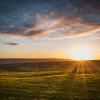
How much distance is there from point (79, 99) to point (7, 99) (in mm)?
10259

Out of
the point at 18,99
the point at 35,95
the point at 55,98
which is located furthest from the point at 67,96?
the point at 18,99

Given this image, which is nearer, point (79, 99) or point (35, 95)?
point (79, 99)

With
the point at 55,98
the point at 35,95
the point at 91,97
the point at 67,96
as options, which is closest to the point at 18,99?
the point at 35,95

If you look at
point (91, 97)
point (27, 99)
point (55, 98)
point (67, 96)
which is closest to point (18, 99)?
point (27, 99)

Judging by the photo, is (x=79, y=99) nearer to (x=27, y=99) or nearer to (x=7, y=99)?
(x=27, y=99)

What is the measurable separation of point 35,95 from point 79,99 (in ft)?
22.6

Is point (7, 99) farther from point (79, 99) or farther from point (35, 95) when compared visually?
point (79, 99)

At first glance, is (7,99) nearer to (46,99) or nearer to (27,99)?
(27,99)

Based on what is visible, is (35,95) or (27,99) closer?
(27,99)

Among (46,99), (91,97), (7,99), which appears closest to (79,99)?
(91,97)

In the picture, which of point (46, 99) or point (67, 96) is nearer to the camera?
point (46, 99)

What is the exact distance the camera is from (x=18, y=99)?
2866 cm

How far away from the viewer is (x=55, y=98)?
29469 millimetres

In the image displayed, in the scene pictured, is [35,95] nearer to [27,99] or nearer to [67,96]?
[27,99]
